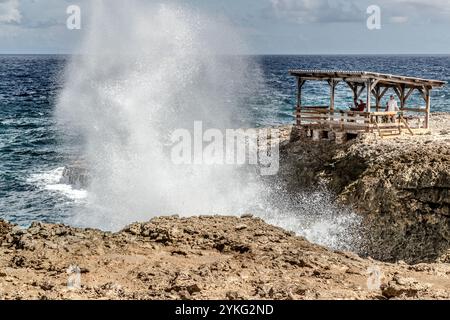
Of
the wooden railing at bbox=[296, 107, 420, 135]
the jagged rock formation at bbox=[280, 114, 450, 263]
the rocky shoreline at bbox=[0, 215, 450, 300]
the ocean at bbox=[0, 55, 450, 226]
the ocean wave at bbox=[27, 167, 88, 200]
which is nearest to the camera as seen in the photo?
the rocky shoreline at bbox=[0, 215, 450, 300]

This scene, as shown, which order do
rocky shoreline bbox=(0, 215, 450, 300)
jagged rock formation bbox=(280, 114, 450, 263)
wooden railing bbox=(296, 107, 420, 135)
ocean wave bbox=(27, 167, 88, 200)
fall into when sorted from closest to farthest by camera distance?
rocky shoreline bbox=(0, 215, 450, 300) → jagged rock formation bbox=(280, 114, 450, 263) → wooden railing bbox=(296, 107, 420, 135) → ocean wave bbox=(27, 167, 88, 200)

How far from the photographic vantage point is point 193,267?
12758mm

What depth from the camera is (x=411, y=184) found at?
19109 mm

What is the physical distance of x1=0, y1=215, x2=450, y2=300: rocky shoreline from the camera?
11406 mm

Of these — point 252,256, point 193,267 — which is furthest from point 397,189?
point 193,267

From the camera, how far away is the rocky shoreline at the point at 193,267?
1141 cm

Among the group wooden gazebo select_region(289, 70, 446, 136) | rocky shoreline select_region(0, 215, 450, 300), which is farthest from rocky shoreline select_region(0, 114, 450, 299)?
wooden gazebo select_region(289, 70, 446, 136)

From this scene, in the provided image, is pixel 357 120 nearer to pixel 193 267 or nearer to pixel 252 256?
pixel 252 256

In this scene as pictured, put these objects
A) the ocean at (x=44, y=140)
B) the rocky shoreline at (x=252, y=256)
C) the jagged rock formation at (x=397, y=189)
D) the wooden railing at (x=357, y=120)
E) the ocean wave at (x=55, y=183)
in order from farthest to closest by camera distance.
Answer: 1. the ocean wave at (x=55, y=183)
2. the ocean at (x=44, y=140)
3. the wooden railing at (x=357, y=120)
4. the jagged rock formation at (x=397, y=189)
5. the rocky shoreline at (x=252, y=256)

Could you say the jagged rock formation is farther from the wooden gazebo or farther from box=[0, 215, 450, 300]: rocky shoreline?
box=[0, 215, 450, 300]: rocky shoreline

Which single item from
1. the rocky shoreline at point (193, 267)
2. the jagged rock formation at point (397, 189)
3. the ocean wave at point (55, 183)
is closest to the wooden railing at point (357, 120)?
the jagged rock formation at point (397, 189)

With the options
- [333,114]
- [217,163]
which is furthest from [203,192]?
[333,114]

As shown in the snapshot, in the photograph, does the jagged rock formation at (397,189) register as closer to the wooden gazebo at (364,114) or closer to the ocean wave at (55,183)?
the wooden gazebo at (364,114)
